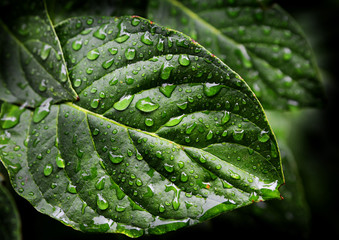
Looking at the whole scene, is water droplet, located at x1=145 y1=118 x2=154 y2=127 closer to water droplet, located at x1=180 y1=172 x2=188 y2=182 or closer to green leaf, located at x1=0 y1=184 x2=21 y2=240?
water droplet, located at x1=180 y1=172 x2=188 y2=182

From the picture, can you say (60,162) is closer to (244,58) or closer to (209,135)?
(209,135)

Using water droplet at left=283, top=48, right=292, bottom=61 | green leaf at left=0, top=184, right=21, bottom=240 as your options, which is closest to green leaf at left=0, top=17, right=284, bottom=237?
green leaf at left=0, top=184, right=21, bottom=240

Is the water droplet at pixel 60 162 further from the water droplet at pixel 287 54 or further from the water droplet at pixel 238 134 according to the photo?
the water droplet at pixel 287 54

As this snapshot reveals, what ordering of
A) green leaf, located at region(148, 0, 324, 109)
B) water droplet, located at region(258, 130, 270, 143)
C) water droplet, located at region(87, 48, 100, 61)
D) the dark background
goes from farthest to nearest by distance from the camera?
the dark background
green leaf, located at region(148, 0, 324, 109)
water droplet, located at region(87, 48, 100, 61)
water droplet, located at region(258, 130, 270, 143)

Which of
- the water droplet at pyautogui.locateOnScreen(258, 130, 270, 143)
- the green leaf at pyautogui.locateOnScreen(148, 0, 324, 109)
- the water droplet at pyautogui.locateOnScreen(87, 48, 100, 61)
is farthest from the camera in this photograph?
the green leaf at pyautogui.locateOnScreen(148, 0, 324, 109)

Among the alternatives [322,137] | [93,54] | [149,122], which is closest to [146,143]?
[149,122]

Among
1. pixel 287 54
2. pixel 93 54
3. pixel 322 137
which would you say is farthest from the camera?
pixel 322 137

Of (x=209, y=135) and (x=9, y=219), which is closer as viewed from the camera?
(x=209, y=135)
